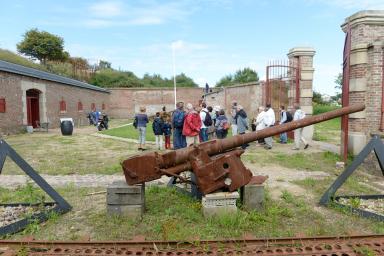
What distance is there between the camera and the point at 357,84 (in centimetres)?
863

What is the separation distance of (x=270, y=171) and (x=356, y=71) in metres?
3.58

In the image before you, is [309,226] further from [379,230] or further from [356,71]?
[356,71]

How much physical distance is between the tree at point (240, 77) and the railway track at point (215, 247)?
52.7 m

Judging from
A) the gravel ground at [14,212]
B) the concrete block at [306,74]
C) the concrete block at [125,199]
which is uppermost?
the concrete block at [306,74]

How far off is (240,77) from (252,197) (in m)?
54.0

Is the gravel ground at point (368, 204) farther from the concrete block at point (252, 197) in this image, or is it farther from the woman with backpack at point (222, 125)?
the woman with backpack at point (222, 125)

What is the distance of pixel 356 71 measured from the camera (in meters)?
8.64

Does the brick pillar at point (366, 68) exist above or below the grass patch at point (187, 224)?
above

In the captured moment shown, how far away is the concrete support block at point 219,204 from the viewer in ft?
15.3

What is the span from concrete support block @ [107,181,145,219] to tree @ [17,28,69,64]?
45763 millimetres

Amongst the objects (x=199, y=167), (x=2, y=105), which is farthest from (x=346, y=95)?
(x=2, y=105)

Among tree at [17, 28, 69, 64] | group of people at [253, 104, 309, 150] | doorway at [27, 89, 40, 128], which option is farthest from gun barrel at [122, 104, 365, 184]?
tree at [17, 28, 69, 64]

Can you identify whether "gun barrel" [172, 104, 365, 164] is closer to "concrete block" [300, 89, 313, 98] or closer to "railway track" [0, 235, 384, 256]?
"railway track" [0, 235, 384, 256]

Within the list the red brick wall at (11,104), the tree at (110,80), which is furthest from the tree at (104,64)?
the red brick wall at (11,104)
